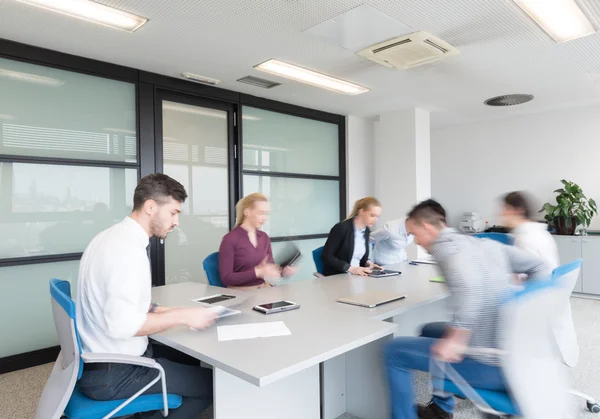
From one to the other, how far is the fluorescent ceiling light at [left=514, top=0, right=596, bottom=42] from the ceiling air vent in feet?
8.80

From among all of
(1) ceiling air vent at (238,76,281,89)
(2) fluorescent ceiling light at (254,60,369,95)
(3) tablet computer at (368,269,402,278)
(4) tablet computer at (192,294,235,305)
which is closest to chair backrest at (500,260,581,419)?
(4) tablet computer at (192,294,235,305)

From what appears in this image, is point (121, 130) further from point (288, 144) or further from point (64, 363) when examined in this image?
point (64, 363)

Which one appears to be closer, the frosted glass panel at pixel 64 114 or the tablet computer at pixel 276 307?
the tablet computer at pixel 276 307

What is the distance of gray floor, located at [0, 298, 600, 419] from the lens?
2.66m

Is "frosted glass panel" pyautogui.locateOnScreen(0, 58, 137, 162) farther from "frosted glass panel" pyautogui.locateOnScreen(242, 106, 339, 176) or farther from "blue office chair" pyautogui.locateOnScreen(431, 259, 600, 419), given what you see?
"blue office chair" pyautogui.locateOnScreen(431, 259, 600, 419)

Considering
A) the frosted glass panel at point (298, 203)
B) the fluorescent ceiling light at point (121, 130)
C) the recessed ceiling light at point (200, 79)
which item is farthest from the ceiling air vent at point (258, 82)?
the fluorescent ceiling light at point (121, 130)

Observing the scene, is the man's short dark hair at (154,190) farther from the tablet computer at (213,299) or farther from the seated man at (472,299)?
the seated man at (472,299)

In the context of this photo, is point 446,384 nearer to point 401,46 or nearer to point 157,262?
point 401,46

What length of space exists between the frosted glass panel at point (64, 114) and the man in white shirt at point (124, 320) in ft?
7.84

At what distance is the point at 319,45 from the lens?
11.9ft

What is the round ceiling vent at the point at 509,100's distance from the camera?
538 centimetres

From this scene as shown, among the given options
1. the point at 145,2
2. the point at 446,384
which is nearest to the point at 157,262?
the point at 145,2

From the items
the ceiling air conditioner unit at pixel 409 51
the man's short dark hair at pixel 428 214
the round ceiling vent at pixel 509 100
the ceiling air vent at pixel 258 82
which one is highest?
the ceiling air vent at pixel 258 82

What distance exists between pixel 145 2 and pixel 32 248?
2364 millimetres
